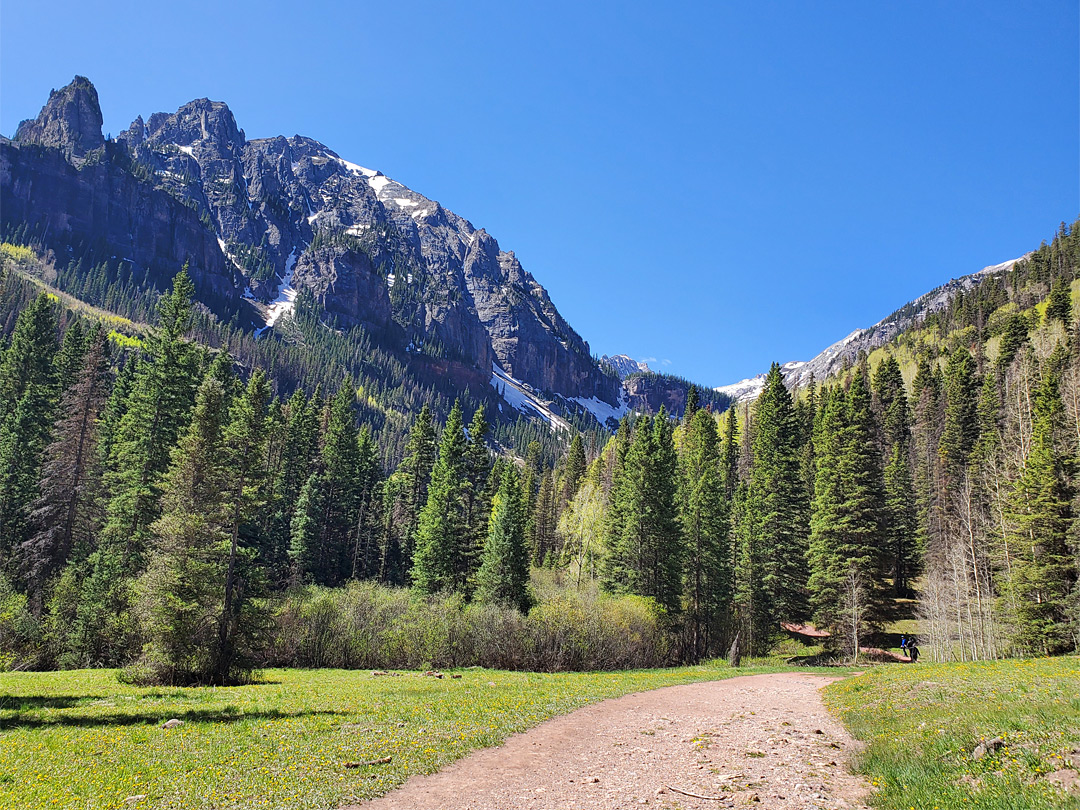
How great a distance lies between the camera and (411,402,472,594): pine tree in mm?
42688

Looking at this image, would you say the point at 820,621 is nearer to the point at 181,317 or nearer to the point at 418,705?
the point at 418,705

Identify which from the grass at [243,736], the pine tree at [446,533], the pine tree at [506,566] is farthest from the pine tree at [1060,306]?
the grass at [243,736]

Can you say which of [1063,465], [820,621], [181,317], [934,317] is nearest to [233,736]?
[181,317]

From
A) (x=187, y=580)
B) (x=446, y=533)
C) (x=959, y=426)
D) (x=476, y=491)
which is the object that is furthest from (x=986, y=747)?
(x=959, y=426)

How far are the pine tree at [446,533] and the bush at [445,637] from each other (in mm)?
8998

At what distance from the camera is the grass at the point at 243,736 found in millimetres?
9070

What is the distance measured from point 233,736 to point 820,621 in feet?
126

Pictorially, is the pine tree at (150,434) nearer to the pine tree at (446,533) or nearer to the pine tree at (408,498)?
the pine tree at (446,533)

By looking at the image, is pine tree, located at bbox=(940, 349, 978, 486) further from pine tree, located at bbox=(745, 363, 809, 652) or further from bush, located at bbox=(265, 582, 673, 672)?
bush, located at bbox=(265, 582, 673, 672)

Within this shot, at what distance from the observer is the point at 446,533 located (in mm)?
44000

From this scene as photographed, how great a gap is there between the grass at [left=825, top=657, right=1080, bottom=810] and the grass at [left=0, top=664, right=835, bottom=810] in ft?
25.8

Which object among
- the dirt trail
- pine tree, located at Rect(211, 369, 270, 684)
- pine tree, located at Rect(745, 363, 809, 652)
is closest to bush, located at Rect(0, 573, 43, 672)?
pine tree, located at Rect(211, 369, 270, 684)

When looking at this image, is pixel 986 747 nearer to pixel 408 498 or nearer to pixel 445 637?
pixel 445 637

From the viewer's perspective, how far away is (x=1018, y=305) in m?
116
